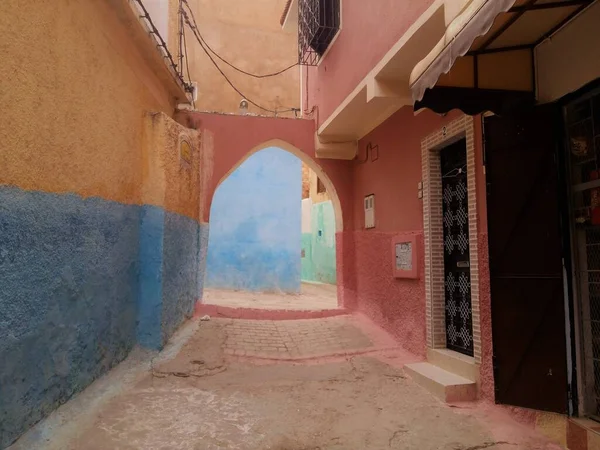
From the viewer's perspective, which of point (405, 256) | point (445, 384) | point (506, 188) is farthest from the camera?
point (405, 256)

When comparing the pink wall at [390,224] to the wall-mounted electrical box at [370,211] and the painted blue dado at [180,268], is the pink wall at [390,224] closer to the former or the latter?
the wall-mounted electrical box at [370,211]

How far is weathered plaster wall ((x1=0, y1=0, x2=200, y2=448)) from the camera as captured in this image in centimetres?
310

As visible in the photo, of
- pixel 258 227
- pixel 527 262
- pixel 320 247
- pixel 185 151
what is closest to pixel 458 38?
pixel 527 262

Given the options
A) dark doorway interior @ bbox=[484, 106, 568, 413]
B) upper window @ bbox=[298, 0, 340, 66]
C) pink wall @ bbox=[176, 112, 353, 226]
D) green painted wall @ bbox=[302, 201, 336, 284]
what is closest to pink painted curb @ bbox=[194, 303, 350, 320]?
pink wall @ bbox=[176, 112, 353, 226]

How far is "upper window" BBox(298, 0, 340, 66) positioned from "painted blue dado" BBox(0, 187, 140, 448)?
475 centimetres

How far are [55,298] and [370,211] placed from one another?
5326mm

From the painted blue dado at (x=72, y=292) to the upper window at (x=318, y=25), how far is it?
4070mm

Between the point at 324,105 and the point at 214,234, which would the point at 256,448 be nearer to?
the point at 324,105

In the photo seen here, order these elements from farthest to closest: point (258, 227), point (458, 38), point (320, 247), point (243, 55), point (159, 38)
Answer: point (320, 247)
point (243, 55)
point (258, 227)
point (159, 38)
point (458, 38)

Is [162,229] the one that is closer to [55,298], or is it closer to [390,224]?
[55,298]

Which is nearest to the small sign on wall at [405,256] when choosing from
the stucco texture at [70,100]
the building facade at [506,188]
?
the building facade at [506,188]

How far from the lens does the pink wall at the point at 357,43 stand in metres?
5.18

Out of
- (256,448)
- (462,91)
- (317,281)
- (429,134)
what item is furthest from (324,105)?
(317,281)

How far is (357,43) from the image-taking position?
6.66 m
